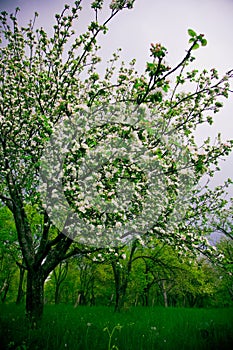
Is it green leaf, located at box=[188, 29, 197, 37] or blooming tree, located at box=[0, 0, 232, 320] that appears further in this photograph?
blooming tree, located at box=[0, 0, 232, 320]

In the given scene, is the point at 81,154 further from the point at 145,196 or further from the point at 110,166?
the point at 145,196

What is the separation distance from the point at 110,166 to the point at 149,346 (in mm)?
4068

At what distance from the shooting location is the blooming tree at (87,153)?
250 inches

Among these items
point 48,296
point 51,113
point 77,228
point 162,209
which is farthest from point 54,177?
point 48,296

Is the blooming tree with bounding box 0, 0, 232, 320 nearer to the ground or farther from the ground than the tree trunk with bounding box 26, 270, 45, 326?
farther from the ground

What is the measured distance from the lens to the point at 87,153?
5.83m

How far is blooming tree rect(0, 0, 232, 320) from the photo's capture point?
250 inches

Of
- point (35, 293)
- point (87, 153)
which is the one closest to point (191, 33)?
point (87, 153)

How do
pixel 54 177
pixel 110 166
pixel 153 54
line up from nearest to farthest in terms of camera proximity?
pixel 153 54 → pixel 110 166 → pixel 54 177

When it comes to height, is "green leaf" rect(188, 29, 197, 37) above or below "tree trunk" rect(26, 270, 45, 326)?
above

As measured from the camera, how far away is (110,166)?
6.51m

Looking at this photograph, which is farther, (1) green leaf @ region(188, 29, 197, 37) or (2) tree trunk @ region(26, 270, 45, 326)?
(2) tree trunk @ region(26, 270, 45, 326)

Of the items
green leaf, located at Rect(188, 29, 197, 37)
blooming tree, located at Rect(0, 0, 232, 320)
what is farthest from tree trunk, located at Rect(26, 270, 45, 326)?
green leaf, located at Rect(188, 29, 197, 37)

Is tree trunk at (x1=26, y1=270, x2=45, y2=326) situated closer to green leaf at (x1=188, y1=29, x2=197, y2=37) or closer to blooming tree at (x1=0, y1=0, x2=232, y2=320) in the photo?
blooming tree at (x1=0, y1=0, x2=232, y2=320)
